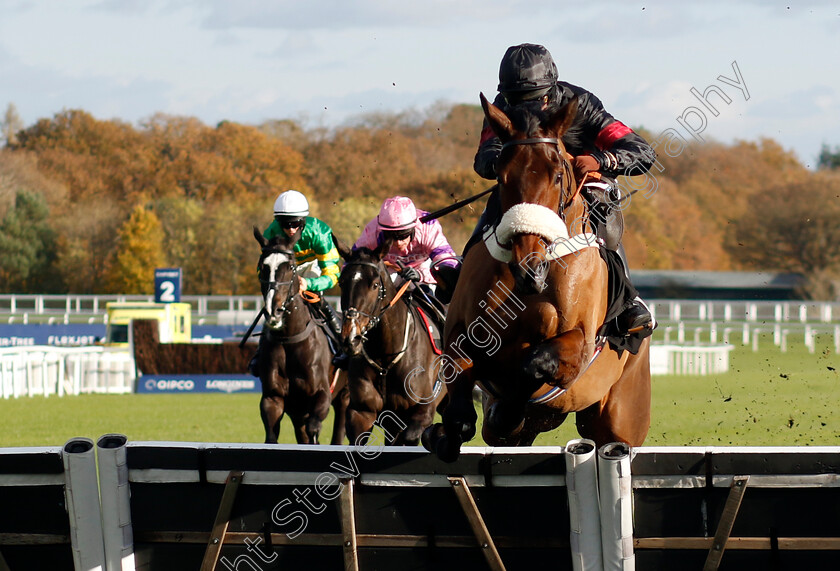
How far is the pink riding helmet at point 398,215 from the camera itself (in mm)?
6762

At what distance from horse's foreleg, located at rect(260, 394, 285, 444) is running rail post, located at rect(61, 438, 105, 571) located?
122 inches

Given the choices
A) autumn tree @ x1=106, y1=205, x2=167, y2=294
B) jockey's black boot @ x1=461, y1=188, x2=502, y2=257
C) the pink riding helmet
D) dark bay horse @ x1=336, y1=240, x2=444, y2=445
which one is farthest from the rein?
Answer: autumn tree @ x1=106, y1=205, x2=167, y2=294

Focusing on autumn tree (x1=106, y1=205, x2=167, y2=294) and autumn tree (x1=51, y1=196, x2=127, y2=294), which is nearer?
autumn tree (x1=106, y1=205, x2=167, y2=294)

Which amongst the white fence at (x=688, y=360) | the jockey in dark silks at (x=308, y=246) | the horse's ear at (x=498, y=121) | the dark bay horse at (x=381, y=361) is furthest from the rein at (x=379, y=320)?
the white fence at (x=688, y=360)

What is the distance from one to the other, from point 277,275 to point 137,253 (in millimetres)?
33095

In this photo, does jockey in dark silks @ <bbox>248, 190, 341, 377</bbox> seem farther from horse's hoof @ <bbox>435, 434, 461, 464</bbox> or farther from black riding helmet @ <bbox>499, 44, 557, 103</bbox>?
horse's hoof @ <bbox>435, 434, 461, 464</bbox>

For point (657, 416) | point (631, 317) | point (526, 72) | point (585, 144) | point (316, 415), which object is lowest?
point (657, 416)

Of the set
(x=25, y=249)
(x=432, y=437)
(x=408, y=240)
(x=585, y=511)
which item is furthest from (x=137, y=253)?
(x=585, y=511)

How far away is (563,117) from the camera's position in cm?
416

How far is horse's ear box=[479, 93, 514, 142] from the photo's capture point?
159 inches

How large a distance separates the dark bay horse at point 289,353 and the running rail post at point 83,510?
3.30 metres

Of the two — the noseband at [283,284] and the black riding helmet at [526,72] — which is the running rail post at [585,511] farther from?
the noseband at [283,284]

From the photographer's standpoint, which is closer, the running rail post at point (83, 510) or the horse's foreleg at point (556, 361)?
the running rail post at point (83, 510)

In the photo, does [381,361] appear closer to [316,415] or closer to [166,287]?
[316,415]
